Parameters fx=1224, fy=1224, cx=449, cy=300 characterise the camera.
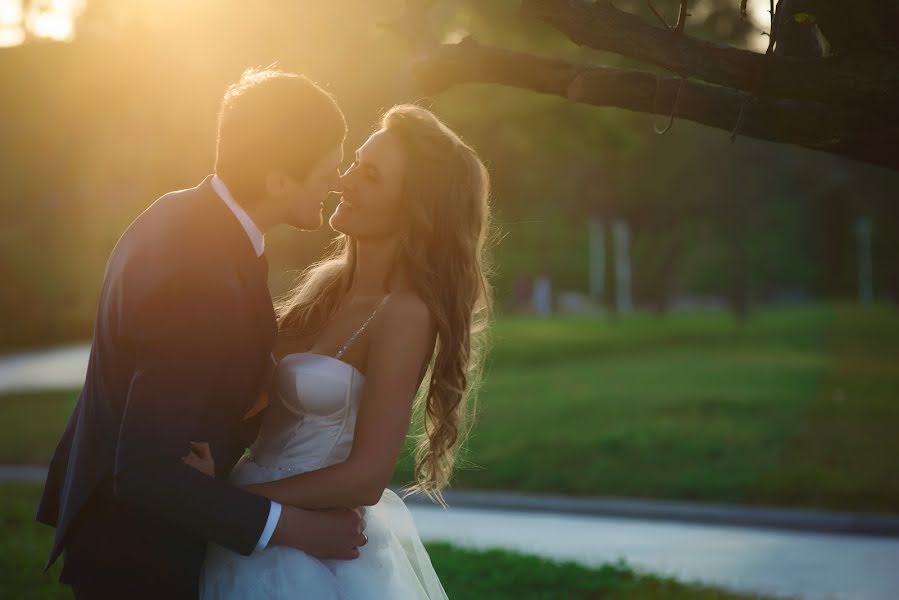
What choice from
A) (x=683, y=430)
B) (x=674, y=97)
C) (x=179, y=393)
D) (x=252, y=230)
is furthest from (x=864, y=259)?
(x=179, y=393)

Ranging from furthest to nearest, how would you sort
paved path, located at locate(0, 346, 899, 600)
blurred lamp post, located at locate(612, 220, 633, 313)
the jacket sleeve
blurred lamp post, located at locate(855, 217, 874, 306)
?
blurred lamp post, located at locate(855, 217, 874, 306)
blurred lamp post, located at locate(612, 220, 633, 313)
paved path, located at locate(0, 346, 899, 600)
the jacket sleeve

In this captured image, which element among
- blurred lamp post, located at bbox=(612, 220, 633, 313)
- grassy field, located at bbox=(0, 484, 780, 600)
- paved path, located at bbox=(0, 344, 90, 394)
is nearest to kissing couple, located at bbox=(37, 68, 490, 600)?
grassy field, located at bbox=(0, 484, 780, 600)

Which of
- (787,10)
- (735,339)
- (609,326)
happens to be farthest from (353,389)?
(609,326)

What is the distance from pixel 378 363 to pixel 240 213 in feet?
1.93

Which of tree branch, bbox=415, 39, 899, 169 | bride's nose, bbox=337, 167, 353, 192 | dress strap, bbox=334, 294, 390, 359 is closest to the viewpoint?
dress strap, bbox=334, 294, 390, 359

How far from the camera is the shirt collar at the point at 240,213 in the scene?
3.09 metres

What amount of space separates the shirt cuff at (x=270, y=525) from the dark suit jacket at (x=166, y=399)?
0.08ft

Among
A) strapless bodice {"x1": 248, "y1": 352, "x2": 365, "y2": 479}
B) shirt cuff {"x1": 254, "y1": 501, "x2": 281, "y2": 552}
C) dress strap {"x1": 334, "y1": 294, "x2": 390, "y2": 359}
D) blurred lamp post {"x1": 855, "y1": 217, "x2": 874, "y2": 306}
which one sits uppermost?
dress strap {"x1": 334, "y1": 294, "x2": 390, "y2": 359}

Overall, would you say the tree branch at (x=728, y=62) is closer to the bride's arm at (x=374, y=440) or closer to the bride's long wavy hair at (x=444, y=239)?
the bride's long wavy hair at (x=444, y=239)

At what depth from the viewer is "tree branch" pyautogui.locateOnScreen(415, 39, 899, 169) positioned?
4652 millimetres

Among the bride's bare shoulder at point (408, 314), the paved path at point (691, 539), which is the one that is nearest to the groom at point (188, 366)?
the bride's bare shoulder at point (408, 314)

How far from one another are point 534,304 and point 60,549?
7266cm

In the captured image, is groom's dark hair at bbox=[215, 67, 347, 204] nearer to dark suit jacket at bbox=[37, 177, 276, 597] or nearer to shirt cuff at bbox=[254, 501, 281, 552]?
dark suit jacket at bbox=[37, 177, 276, 597]

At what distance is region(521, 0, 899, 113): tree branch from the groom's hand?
2155mm
